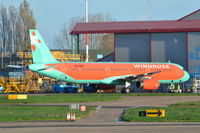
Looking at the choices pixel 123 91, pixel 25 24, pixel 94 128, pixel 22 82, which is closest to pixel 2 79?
pixel 22 82

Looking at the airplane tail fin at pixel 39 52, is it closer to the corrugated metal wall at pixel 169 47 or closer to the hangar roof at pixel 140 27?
the hangar roof at pixel 140 27

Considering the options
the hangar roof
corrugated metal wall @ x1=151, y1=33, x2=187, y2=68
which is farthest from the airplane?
the hangar roof

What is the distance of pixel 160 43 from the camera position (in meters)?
64.4

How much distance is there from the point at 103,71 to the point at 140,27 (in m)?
12.3

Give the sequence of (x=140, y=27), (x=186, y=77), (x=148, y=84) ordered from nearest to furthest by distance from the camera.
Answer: (x=148, y=84) → (x=186, y=77) → (x=140, y=27)

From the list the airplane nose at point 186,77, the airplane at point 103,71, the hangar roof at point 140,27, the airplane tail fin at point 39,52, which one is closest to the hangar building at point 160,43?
the hangar roof at point 140,27

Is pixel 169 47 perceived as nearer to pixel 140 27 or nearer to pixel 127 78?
pixel 140 27

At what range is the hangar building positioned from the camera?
63.8 meters

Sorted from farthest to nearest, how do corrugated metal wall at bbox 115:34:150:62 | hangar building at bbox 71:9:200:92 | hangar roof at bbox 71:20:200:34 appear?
1. corrugated metal wall at bbox 115:34:150:62
2. hangar roof at bbox 71:20:200:34
3. hangar building at bbox 71:9:200:92

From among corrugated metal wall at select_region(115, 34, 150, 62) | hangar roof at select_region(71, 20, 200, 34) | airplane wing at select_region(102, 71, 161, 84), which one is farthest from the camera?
corrugated metal wall at select_region(115, 34, 150, 62)

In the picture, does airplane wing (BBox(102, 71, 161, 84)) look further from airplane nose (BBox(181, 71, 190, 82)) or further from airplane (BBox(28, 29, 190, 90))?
airplane nose (BBox(181, 71, 190, 82))

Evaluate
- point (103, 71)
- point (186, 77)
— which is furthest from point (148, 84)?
point (186, 77)

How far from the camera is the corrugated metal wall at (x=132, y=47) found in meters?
64.9

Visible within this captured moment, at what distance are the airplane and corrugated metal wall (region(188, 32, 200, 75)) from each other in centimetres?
450
